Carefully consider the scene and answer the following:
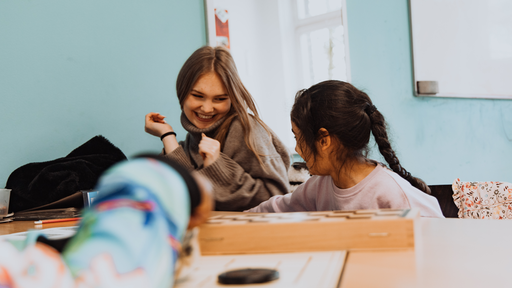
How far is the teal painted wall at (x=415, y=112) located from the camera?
2275 mm

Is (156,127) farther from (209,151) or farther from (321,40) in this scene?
(321,40)

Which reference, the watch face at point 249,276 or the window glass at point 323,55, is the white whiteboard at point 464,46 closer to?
the window glass at point 323,55

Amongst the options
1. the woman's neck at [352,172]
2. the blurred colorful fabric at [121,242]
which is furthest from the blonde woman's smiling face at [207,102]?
the blurred colorful fabric at [121,242]

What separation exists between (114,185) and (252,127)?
3.31ft

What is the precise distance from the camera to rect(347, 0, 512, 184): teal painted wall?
228 cm

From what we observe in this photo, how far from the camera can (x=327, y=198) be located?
1036 millimetres

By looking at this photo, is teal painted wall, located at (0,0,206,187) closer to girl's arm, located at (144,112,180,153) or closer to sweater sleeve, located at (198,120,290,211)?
girl's arm, located at (144,112,180,153)

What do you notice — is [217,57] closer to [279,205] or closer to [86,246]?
[279,205]

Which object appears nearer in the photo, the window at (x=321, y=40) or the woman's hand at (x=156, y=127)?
the woman's hand at (x=156, y=127)

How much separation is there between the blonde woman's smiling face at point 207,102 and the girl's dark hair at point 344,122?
0.29 metres

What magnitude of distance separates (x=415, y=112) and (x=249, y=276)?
2.29 meters

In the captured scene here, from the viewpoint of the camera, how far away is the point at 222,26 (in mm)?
1860

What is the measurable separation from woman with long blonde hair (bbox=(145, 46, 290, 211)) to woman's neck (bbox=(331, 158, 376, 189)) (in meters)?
0.19

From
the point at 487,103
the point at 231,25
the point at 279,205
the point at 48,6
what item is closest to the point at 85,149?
the point at 48,6
